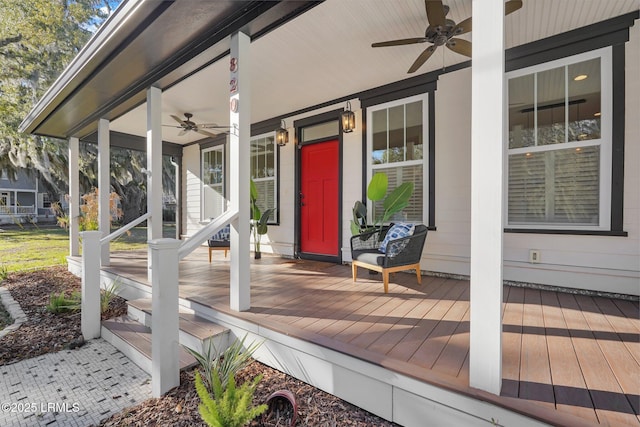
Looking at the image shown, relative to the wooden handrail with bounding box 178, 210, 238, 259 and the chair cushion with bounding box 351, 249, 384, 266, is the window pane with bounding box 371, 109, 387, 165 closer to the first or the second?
the chair cushion with bounding box 351, 249, 384, 266

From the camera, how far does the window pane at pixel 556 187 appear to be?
3.06 meters

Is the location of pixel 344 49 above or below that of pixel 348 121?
above

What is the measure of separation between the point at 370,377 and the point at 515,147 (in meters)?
3.18

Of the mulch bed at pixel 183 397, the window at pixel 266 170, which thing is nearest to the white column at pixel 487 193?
the mulch bed at pixel 183 397

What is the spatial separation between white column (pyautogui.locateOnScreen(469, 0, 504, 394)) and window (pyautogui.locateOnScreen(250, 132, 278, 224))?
15.4 ft

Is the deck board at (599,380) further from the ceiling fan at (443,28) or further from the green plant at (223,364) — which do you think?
the ceiling fan at (443,28)

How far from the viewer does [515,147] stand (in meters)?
3.46

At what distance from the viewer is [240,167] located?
250 cm

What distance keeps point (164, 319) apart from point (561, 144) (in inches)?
161

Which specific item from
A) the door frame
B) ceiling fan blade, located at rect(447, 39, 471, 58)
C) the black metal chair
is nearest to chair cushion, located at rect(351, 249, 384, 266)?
the black metal chair

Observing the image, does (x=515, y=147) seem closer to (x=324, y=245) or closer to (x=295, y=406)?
(x=324, y=245)

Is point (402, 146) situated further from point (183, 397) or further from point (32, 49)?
point (32, 49)

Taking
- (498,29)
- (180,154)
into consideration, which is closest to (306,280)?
(498,29)

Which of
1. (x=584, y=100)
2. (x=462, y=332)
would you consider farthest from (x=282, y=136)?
(x=462, y=332)
